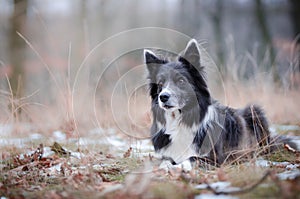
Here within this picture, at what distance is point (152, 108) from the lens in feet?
13.4

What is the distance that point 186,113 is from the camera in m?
3.89

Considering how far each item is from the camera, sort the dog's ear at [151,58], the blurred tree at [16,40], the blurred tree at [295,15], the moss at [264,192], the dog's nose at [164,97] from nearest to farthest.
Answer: the moss at [264,192] < the dog's nose at [164,97] < the dog's ear at [151,58] < the blurred tree at [16,40] < the blurred tree at [295,15]

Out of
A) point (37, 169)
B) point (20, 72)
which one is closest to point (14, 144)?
point (37, 169)

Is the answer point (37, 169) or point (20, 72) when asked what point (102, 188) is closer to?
A: point (37, 169)

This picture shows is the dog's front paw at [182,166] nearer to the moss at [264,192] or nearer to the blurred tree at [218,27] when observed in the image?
the moss at [264,192]

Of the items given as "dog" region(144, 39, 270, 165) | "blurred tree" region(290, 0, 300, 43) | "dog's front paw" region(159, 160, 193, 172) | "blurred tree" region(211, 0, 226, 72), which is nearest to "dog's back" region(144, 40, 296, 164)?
"dog" region(144, 39, 270, 165)

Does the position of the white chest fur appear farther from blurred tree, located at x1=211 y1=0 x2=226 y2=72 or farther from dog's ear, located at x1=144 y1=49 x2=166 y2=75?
blurred tree, located at x1=211 y1=0 x2=226 y2=72

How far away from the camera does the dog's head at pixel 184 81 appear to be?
377cm

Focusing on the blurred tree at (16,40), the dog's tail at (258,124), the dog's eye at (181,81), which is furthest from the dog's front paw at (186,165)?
the blurred tree at (16,40)

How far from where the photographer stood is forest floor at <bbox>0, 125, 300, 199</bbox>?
95.3 inches

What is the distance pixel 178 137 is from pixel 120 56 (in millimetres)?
1327

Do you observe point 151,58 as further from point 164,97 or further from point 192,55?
point 164,97

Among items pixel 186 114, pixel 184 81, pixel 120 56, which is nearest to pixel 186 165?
pixel 186 114

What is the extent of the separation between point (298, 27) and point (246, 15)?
17.2ft
